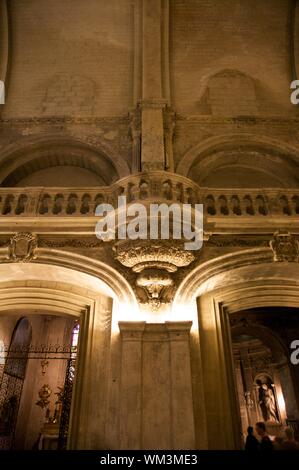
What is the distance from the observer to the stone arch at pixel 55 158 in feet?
27.5

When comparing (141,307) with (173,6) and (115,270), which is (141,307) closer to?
(115,270)

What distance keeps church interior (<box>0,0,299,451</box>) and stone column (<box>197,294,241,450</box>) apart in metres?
0.03

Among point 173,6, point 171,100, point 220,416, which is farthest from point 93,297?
point 173,6

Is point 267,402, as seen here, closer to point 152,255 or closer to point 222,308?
point 222,308

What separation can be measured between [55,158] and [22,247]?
3808 millimetres

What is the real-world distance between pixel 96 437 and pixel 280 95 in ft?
31.3

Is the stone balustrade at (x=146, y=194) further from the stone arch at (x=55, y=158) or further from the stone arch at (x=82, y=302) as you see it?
the stone arch at (x=55, y=158)

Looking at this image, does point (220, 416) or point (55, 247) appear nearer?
point (220, 416)

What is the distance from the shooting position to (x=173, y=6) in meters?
9.94

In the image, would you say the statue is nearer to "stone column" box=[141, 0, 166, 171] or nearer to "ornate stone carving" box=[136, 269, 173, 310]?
"ornate stone carving" box=[136, 269, 173, 310]

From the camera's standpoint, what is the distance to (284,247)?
19.8ft

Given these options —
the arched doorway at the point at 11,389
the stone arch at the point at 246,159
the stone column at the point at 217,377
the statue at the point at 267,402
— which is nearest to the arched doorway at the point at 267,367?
the statue at the point at 267,402

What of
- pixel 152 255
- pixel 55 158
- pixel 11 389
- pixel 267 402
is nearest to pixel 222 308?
pixel 152 255

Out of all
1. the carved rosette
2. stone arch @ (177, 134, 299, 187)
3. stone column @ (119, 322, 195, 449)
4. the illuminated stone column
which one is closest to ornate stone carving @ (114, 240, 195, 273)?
the carved rosette
